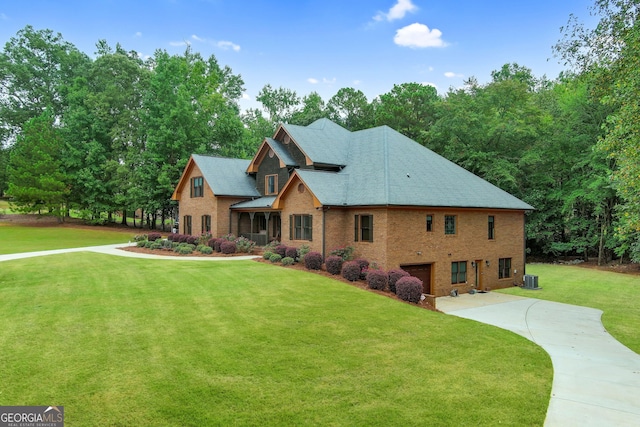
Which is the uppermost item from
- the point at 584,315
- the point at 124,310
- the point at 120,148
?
the point at 120,148

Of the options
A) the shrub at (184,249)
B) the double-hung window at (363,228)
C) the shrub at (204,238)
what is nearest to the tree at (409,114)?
the shrub at (204,238)

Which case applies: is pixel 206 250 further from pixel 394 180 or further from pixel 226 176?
pixel 394 180

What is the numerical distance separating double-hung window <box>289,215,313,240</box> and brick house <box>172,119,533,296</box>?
60 mm

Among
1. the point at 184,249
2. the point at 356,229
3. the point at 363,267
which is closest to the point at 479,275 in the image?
the point at 356,229

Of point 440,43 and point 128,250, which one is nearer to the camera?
point 128,250

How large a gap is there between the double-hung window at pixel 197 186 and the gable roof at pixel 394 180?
10134 millimetres

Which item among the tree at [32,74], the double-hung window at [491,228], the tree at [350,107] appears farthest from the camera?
the tree at [350,107]

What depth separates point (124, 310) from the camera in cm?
1148

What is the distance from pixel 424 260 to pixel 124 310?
14.2 meters

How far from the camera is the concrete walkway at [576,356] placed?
677 centimetres

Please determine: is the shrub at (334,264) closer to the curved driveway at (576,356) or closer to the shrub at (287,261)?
the shrub at (287,261)

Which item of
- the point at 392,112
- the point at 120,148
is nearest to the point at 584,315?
the point at 392,112

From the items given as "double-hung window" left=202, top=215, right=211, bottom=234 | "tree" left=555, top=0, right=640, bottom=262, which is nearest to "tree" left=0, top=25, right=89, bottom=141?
"double-hung window" left=202, top=215, right=211, bottom=234

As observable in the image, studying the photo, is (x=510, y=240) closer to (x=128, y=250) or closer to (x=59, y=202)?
(x=128, y=250)
